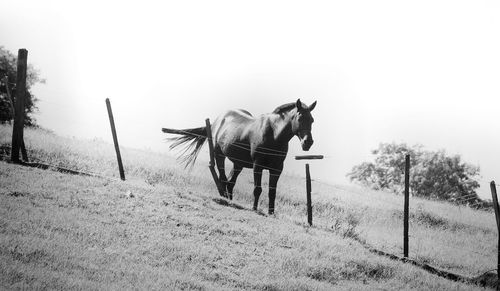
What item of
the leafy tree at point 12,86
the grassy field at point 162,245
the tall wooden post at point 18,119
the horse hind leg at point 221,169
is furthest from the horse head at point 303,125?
the leafy tree at point 12,86

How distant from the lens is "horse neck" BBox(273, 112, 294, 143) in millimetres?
11906

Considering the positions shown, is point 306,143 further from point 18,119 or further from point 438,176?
point 438,176

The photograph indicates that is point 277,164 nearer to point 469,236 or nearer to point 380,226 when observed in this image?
point 380,226

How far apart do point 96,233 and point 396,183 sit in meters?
53.6

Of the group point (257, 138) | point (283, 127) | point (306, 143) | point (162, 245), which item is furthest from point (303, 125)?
point (162, 245)

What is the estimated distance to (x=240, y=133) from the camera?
13.1 metres

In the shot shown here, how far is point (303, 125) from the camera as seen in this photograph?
11.4 metres

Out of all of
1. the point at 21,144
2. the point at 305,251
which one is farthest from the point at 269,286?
the point at 21,144

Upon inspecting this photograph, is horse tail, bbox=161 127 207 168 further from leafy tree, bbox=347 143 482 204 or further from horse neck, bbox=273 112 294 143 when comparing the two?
leafy tree, bbox=347 143 482 204

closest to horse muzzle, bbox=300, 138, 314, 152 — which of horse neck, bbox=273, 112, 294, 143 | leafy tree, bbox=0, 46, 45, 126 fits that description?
horse neck, bbox=273, 112, 294, 143

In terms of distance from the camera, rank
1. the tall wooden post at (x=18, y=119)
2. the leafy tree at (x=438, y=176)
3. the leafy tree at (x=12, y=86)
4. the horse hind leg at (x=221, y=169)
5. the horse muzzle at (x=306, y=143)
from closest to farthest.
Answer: the tall wooden post at (x=18, y=119)
the horse muzzle at (x=306, y=143)
the horse hind leg at (x=221, y=169)
the leafy tree at (x=12, y=86)
the leafy tree at (x=438, y=176)

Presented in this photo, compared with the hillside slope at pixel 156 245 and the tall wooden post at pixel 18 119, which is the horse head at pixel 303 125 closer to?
the hillside slope at pixel 156 245

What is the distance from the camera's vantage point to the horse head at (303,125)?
1134 cm

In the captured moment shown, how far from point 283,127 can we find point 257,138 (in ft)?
2.82
